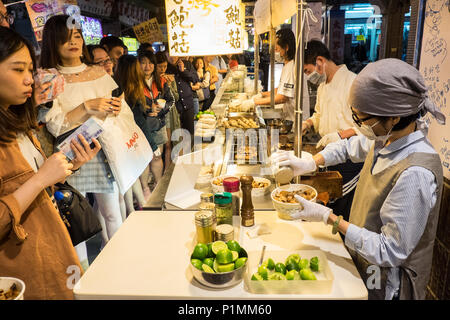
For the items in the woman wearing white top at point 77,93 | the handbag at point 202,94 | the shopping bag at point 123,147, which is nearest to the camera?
the woman wearing white top at point 77,93

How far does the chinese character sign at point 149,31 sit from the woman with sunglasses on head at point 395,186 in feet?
22.1

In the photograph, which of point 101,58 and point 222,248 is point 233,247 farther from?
point 101,58

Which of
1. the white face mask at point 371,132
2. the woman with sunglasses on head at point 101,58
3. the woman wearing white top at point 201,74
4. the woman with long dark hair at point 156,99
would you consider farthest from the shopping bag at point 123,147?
the woman wearing white top at point 201,74

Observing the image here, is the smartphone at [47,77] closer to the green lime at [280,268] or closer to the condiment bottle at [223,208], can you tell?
the condiment bottle at [223,208]

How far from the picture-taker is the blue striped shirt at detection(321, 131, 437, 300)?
1.56 m

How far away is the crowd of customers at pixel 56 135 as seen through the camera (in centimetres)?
184

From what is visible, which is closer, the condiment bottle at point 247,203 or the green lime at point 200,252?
the green lime at point 200,252

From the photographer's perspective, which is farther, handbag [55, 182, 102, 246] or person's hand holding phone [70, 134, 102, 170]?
handbag [55, 182, 102, 246]

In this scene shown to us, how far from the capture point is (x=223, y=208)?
2018mm

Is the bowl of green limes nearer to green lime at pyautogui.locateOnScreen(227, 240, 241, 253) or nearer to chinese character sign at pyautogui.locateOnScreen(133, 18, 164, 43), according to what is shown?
green lime at pyautogui.locateOnScreen(227, 240, 241, 253)

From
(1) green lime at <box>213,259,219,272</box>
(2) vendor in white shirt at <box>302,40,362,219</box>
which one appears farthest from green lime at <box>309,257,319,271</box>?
(2) vendor in white shirt at <box>302,40,362,219</box>

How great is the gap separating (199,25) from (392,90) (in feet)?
5.37

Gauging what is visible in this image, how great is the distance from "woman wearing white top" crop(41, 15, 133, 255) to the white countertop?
1.19m

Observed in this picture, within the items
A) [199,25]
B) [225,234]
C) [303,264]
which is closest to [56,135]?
[199,25]
